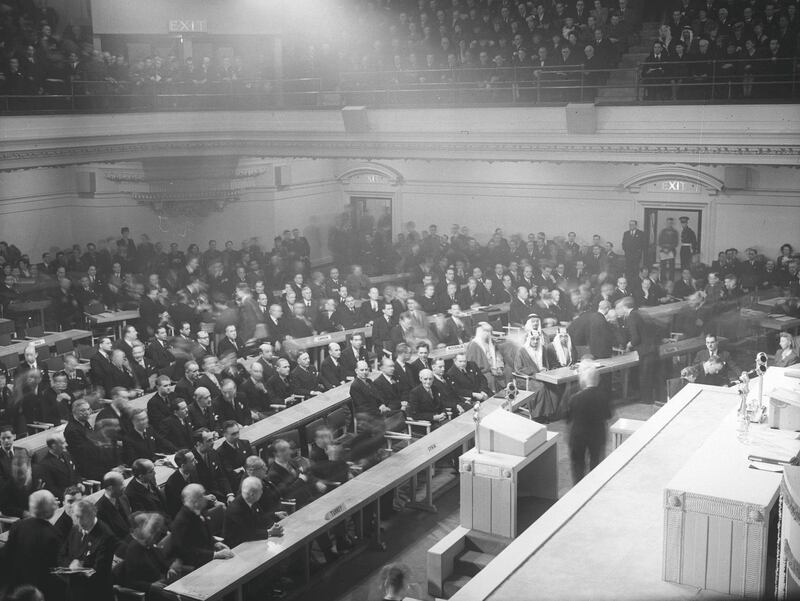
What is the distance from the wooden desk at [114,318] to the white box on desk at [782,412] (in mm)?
10127

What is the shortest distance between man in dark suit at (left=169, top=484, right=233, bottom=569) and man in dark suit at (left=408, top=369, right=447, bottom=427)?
147 inches

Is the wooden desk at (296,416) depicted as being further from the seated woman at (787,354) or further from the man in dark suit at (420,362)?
the seated woman at (787,354)

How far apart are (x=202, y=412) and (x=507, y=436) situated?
348 centimetres

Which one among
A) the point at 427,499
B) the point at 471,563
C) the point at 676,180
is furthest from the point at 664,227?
the point at 471,563

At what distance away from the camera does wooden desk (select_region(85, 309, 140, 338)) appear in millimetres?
14352

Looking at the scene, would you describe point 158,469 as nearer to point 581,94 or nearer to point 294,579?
point 294,579

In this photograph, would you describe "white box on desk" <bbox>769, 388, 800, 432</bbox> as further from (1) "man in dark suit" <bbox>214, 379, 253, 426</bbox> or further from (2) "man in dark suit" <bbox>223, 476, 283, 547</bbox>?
(1) "man in dark suit" <bbox>214, 379, 253, 426</bbox>

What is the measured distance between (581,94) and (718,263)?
3969 mm

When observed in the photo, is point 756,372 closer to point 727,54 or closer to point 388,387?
point 388,387

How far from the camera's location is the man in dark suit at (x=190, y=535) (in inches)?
288

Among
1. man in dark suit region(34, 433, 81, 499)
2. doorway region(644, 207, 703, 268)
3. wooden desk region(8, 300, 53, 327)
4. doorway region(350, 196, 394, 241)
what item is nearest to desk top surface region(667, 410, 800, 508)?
man in dark suit region(34, 433, 81, 499)

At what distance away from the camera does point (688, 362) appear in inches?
519

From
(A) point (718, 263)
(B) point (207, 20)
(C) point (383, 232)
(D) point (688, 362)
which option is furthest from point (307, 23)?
(D) point (688, 362)

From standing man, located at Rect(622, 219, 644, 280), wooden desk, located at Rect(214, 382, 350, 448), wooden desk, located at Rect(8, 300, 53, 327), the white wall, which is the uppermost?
the white wall
